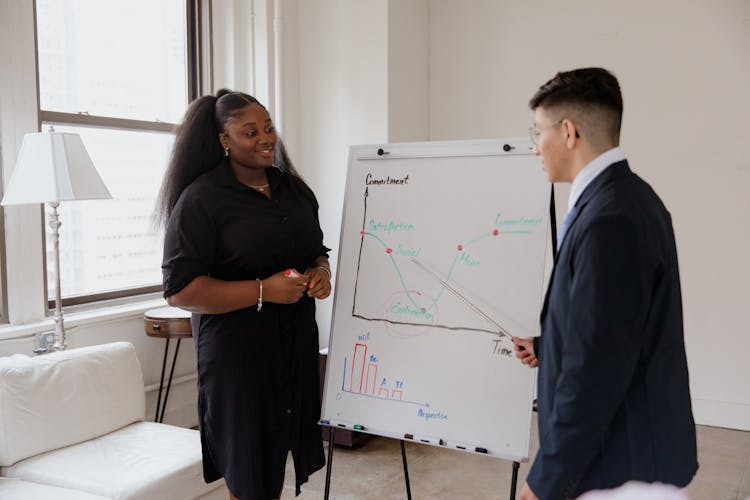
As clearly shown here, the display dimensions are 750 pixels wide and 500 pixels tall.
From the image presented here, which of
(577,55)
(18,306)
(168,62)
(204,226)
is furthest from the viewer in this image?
(577,55)

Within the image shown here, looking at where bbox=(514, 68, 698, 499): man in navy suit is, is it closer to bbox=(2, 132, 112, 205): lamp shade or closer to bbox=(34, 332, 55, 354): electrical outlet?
bbox=(2, 132, 112, 205): lamp shade

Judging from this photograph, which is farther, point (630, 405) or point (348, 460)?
point (348, 460)

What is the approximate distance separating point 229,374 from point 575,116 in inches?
48.7

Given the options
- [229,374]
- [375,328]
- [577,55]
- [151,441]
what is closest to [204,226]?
[229,374]

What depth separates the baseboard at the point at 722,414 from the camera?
380 cm

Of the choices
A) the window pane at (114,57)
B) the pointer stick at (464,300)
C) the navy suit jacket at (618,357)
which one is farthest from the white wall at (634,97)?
the navy suit jacket at (618,357)

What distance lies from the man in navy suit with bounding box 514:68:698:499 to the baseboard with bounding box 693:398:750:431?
2892 mm

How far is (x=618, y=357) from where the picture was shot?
1.25 m

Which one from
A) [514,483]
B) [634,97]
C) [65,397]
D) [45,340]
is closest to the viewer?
[514,483]

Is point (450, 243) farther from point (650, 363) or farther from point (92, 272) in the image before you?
point (92, 272)

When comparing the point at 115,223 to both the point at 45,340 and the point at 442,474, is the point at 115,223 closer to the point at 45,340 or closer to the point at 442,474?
the point at 45,340

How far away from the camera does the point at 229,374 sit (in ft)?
6.58

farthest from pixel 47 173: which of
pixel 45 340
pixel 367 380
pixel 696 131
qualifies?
pixel 696 131

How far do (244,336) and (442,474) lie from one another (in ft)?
5.29
